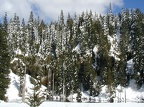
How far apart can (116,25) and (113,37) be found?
1636cm

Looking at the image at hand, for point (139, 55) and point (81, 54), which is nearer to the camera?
point (139, 55)

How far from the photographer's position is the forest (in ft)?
277

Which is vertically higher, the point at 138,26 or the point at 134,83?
the point at 138,26

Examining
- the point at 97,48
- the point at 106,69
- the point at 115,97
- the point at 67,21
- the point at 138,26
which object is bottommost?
the point at 115,97

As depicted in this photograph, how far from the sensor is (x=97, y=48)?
318 ft

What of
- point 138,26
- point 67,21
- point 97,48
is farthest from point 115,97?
point 67,21

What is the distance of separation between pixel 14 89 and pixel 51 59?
23905 mm

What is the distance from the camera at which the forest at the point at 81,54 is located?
84500 mm

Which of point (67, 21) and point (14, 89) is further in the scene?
point (67, 21)

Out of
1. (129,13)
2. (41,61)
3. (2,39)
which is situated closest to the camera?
(2,39)

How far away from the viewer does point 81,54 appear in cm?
9606

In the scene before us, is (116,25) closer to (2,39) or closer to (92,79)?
(92,79)

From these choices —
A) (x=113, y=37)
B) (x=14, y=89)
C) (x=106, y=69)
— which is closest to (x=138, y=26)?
(x=113, y=37)

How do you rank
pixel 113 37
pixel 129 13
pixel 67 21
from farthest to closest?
pixel 67 21 < pixel 129 13 < pixel 113 37
